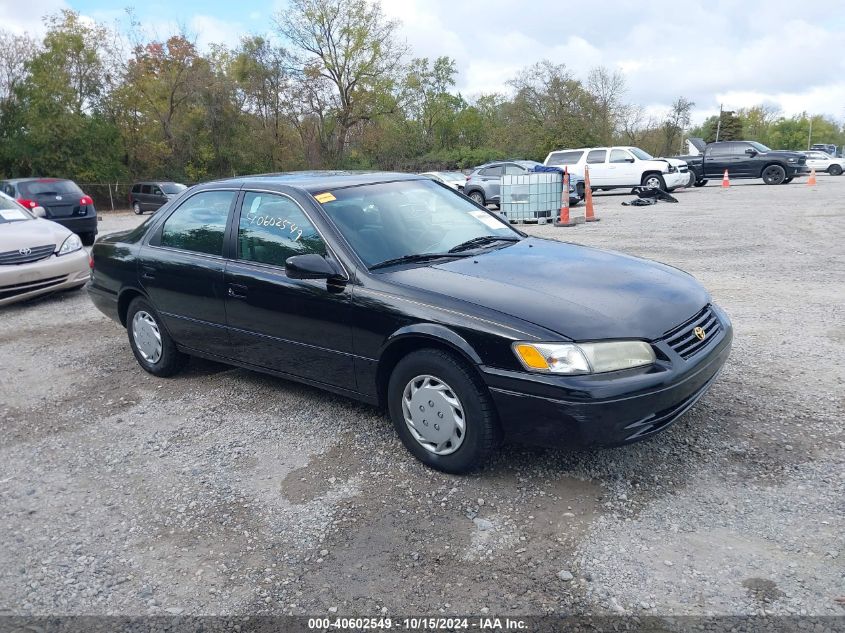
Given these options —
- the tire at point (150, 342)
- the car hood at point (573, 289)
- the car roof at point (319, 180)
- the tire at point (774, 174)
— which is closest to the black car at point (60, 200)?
the tire at point (150, 342)

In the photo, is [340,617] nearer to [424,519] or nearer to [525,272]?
[424,519]

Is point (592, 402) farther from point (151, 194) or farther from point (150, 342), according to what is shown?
point (151, 194)

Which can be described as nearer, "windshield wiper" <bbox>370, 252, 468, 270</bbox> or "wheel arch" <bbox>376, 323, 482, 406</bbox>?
"wheel arch" <bbox>376, 323, 482, 406</bbox>

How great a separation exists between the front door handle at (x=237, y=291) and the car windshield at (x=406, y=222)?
0.79 m

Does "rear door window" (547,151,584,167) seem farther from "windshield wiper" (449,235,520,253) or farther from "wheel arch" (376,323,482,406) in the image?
"wheel arch" (376,323,482,406)

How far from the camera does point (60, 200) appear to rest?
1510 cm

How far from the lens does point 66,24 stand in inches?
1497

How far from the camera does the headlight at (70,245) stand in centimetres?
857

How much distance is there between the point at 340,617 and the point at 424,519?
73 centimetres

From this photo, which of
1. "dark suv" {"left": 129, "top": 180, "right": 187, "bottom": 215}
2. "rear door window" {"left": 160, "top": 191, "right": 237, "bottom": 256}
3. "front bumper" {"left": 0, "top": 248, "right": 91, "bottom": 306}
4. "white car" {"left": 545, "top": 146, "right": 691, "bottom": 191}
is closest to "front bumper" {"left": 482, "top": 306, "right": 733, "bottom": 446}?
"rear door window" {"left": 160, "top": 191, "right": 237, "bottom": 256}

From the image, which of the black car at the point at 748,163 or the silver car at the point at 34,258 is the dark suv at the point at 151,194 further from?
the black car at the point at 748,163

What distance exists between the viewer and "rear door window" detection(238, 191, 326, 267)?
4176 mm

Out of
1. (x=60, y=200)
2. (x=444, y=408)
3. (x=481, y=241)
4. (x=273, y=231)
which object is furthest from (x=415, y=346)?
(x=60, y=200)

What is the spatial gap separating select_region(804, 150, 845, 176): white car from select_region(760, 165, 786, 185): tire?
979 cm
